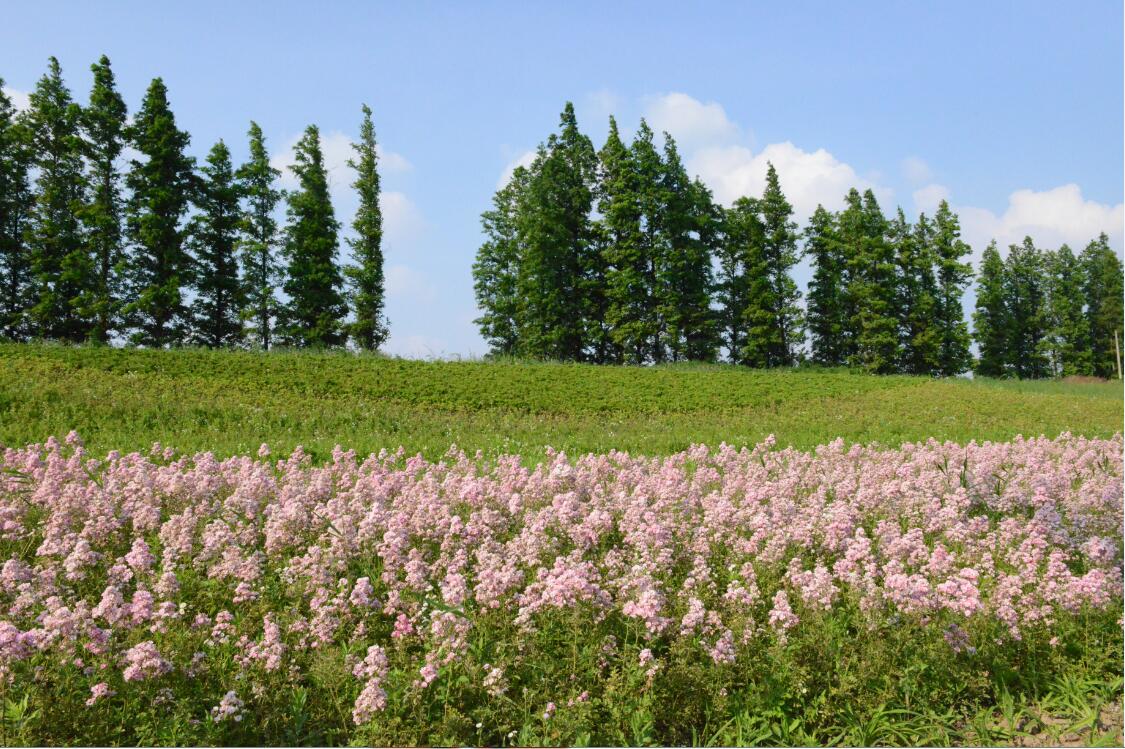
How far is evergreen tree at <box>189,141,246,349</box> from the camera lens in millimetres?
31875

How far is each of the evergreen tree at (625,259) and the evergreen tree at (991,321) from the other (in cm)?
3084

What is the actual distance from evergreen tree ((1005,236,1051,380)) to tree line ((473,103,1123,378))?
1414 centimetres

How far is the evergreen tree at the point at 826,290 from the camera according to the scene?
143 feet

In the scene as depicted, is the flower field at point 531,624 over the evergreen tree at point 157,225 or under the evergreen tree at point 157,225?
under

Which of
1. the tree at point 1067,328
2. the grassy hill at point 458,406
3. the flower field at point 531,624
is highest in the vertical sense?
the tree at point 1067,328

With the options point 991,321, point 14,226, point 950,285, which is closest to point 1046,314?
point 991,321

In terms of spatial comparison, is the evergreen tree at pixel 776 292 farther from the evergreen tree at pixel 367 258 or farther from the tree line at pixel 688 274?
the evergreen tree at pixel 367 258

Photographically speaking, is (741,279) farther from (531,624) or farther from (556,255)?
(531,624)

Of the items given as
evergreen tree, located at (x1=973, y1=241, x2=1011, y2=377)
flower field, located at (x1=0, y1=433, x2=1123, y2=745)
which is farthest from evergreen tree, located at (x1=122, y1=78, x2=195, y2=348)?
evergreen tree, located at (x1=973, y1=241, x2=1011, y2=377)

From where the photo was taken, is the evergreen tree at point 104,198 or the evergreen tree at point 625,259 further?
the evergreen tree at point 625,259

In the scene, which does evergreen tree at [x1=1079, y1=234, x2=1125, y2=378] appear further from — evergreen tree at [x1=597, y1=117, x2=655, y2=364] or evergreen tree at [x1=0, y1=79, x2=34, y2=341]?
evergreen tree at [x1=0, y1=79, x2=34, y2=341]

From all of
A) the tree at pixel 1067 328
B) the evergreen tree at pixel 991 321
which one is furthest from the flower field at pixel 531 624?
the tree at pixel 1067 328

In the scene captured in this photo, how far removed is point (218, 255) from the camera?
107 ft

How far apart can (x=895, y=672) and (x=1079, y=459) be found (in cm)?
773
